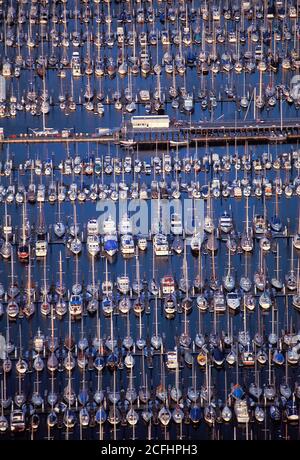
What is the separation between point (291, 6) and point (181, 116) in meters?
7.97

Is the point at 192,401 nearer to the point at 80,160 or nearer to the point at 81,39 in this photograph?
the point at 80,160

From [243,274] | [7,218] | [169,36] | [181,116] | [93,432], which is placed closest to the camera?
[93,432]

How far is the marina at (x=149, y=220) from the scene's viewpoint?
36.6 meters

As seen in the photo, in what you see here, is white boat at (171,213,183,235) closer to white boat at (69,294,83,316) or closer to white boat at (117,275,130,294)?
white boat at (117,275,130,294)

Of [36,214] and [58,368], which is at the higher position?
[36,214]

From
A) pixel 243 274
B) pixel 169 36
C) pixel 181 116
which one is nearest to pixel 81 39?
pixel 169 36

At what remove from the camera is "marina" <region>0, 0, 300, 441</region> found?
36562 millimetres

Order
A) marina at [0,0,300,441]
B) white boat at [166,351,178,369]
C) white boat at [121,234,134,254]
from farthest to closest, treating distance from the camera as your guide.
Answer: white boat at [121,234,134,254] < white boat at [166,351,178,369] < marina at [0,0,300,441]

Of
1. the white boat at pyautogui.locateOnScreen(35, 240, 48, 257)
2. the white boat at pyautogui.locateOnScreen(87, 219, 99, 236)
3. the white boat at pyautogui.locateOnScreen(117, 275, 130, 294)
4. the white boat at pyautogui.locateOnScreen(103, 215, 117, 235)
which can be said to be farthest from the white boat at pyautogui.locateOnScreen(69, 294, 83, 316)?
the white boat at pyautogui.locateOnScreen(103, 215, 117, 235)

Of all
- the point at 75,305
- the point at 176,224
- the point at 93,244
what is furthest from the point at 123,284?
the point at 176,224

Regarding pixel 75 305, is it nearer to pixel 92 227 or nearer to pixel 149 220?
pixel 92 227

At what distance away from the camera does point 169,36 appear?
54.8 meters

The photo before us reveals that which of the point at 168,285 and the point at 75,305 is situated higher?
the point at 168,285

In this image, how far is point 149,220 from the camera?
43969 millimetres
